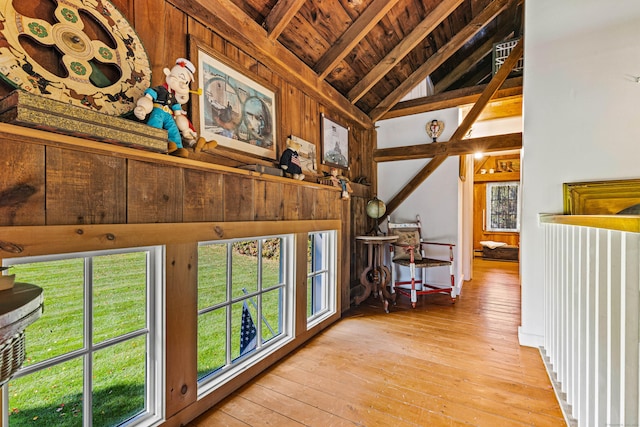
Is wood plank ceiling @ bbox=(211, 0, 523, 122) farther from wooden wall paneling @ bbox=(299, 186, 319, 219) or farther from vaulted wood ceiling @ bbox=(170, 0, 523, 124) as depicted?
wooden wall paneling @ bbox=(299, 186, 319, 219)

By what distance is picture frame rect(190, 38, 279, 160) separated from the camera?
1736 millimetres

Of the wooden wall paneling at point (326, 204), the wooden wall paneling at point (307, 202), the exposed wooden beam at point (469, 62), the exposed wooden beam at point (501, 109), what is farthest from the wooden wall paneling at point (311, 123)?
the exposed wooden beam at point (469, 62)

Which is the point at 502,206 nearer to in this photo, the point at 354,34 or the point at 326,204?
the point at 326,204

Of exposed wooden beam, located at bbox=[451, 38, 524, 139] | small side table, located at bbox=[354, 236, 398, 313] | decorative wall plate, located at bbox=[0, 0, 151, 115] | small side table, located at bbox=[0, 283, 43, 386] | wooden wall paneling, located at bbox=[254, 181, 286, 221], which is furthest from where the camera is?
small side table, located at bbox=[354, 236, 398, 313]

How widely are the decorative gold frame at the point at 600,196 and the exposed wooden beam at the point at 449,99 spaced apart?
1763 millimetres

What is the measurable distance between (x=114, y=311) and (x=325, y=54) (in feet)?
8.47

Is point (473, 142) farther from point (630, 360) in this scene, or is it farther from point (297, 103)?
point (630, 360)

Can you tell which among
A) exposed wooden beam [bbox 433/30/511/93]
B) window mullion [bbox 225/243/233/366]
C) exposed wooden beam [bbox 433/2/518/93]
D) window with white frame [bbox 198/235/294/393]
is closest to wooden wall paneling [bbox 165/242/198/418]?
window with white frame [bbox 198/235/294/393]

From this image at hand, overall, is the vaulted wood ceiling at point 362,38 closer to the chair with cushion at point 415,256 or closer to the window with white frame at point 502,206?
the chair with cushion at point 415,256

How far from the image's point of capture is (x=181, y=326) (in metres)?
1.40

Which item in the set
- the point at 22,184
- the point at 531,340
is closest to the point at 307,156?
the point at 22,184

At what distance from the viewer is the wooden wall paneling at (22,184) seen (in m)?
0.89

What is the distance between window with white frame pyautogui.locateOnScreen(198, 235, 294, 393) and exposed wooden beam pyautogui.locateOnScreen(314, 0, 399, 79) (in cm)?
168

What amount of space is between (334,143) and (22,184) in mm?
2728
